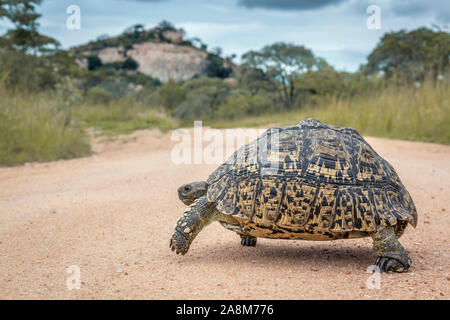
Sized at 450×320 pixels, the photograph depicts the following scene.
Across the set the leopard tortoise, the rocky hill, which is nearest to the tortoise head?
the leopard tortoise

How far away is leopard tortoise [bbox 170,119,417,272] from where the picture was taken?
3.21 meters

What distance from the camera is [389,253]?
10.6 feet

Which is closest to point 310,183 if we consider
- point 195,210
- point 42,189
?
point 195,210

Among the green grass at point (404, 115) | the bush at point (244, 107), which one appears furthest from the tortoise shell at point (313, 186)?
the bush at point (244, 107)

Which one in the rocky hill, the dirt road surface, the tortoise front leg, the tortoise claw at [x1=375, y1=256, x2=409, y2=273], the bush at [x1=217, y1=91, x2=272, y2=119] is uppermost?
the rocky hill

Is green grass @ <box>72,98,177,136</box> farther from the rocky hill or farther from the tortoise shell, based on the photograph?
the rocky hill

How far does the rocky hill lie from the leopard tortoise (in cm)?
5852

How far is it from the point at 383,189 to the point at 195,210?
5.01 ft

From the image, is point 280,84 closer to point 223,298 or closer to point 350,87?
point 350,87

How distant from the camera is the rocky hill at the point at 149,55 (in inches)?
2603

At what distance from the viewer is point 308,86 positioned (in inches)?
945

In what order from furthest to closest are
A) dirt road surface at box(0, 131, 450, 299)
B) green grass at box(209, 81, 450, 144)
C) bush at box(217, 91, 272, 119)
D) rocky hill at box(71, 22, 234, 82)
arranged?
1. rocky hill at box(71, 22, 234, 82)
2. bush at box(217, 91, 272, 119)
3. green grass at box(209, 81, 450, 144)
4. dirt road surface at box(0, 131, 450, 299)

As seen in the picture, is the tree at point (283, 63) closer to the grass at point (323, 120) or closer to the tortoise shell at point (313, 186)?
the grass at point (323, 120)

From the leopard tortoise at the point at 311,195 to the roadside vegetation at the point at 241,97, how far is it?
854 centimetres
